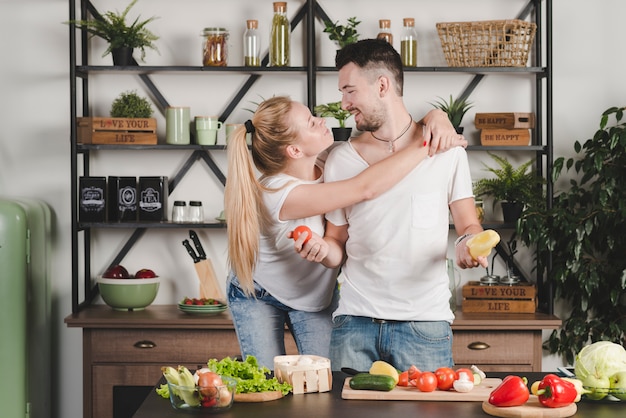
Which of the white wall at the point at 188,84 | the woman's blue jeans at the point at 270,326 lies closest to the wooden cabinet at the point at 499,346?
the white wall at the point at 188,84

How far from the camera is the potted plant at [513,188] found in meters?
4.20

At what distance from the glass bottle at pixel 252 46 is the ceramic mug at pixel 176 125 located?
0.40 metres

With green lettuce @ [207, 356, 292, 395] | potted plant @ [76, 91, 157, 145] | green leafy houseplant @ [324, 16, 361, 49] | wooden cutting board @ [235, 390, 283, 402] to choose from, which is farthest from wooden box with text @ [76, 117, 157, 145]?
wooden cutting board @ [235, 390, 283, 402]

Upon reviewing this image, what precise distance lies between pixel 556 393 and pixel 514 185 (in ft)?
7.61

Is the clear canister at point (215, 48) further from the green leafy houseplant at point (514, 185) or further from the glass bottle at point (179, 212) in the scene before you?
the green leafy houseplant at point (514, 185)

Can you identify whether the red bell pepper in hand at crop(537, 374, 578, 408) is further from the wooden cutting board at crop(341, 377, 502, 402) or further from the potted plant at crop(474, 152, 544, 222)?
the potted plant at crop(474, 152, 544, 222)

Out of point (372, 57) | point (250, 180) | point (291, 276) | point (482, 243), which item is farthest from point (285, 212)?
point (482, 243)

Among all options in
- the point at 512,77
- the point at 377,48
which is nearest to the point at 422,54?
the point at 512,77

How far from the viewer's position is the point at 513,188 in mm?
4215

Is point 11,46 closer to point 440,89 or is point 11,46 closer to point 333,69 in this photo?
point 333,69

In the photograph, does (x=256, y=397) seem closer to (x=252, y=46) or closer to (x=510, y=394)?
(x=510, y=394)

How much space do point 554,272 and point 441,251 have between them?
5.36ft

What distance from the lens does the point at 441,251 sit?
2648 millimetres

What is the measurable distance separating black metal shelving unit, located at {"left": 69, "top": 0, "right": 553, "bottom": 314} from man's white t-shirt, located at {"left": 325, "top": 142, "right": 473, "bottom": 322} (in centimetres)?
152
